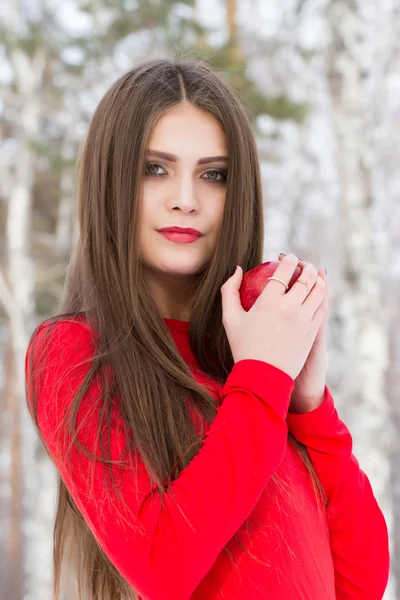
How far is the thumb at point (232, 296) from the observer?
147cm

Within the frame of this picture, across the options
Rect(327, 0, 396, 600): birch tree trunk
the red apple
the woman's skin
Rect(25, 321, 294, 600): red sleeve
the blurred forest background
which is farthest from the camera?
the blurred forest background

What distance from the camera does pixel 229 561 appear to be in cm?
142

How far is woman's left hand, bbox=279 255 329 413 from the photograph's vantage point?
5.25 feet

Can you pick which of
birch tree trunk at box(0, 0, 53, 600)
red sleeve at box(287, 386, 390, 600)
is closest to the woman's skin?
red sleeve at box(287, 386, 390, 600)

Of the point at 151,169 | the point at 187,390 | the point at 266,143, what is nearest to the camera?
the point at 187,390

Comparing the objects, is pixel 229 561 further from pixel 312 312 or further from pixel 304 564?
pixel 312 312

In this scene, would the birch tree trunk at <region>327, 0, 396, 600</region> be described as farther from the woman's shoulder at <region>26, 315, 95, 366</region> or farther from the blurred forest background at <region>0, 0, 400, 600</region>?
the woman's shoulder at <region>26, 315, 95, 366</region>

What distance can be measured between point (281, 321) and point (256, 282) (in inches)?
4.9

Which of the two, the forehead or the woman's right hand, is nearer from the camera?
the woman's right hand

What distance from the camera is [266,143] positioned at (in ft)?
34.3

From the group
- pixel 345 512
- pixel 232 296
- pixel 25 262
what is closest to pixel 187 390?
pixel 232 296

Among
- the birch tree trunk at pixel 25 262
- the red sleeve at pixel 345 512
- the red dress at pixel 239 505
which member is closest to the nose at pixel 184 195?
the red dress at pixel 239 505

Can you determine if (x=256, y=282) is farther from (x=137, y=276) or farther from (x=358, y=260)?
(x=358, y=260)

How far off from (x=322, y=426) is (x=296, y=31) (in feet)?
26.9
